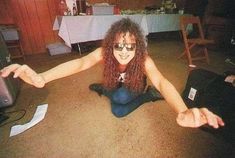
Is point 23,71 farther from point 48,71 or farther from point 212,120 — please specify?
point 212,120

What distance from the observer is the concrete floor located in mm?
1278

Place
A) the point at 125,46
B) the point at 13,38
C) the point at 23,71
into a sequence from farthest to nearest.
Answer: the point at 13,38 → the point at 125,46 → the point at 23,71

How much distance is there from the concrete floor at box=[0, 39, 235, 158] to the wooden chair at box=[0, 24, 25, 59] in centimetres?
140

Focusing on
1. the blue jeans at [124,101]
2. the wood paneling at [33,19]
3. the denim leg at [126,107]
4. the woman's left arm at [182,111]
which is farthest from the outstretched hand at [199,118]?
the wood paneling at [33,19]

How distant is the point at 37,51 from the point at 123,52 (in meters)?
3.13

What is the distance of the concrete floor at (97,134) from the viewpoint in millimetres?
1278

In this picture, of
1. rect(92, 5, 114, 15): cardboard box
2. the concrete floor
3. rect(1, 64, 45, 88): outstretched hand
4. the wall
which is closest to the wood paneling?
the wall

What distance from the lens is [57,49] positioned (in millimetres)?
3686

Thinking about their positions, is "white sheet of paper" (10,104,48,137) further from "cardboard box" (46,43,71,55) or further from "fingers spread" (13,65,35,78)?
"cardboard box" (46,43,71,55)

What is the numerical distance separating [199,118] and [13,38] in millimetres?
3297

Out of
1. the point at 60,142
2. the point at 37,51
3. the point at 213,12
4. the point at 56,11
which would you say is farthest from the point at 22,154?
the point at 213,12

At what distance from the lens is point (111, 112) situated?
68.5 inches

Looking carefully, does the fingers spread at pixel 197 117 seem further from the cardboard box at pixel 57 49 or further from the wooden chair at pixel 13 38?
the cardboard box at pixel 57 49

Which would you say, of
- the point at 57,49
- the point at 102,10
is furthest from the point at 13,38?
the point at 102,10
